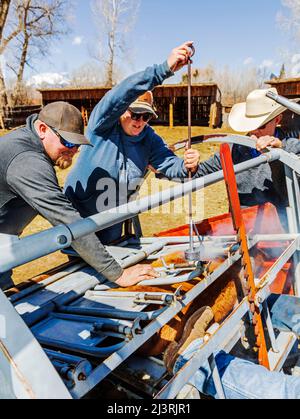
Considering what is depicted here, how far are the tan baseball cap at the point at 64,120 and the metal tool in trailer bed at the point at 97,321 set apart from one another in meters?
0.87

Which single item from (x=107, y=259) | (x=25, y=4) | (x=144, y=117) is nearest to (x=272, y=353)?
(x=107, y=259)

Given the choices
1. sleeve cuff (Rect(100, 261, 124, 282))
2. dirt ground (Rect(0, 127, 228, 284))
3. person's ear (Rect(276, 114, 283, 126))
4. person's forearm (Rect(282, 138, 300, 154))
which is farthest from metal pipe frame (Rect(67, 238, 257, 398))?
dirt ground (Rect(0, 127, 228, 284))

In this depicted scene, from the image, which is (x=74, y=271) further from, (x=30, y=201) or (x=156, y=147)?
(x=156, y=147)

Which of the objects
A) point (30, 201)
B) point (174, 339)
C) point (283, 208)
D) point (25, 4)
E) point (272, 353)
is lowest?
point (272, 353)

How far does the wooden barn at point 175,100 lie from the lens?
20.2 meters

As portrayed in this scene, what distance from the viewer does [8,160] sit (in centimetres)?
200

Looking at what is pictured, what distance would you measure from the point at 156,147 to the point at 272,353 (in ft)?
6.44

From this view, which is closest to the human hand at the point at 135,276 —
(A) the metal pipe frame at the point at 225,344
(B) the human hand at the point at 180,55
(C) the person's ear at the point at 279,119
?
(A) the metal pipe frame at the point at 225,344

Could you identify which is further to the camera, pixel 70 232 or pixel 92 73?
pixel 92 73

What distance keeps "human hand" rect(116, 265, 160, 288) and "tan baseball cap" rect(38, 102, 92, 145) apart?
0.89 meters

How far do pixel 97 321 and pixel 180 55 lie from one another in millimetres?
1758

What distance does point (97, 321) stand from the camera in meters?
1.61

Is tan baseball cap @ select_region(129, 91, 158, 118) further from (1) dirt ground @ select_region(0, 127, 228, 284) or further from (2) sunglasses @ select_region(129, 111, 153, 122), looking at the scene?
(1) dirt ground @ select_region(0, 127, 228, 284)

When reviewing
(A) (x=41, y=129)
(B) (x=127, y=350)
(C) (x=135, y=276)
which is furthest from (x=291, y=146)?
(B) (x=127, y=350)
